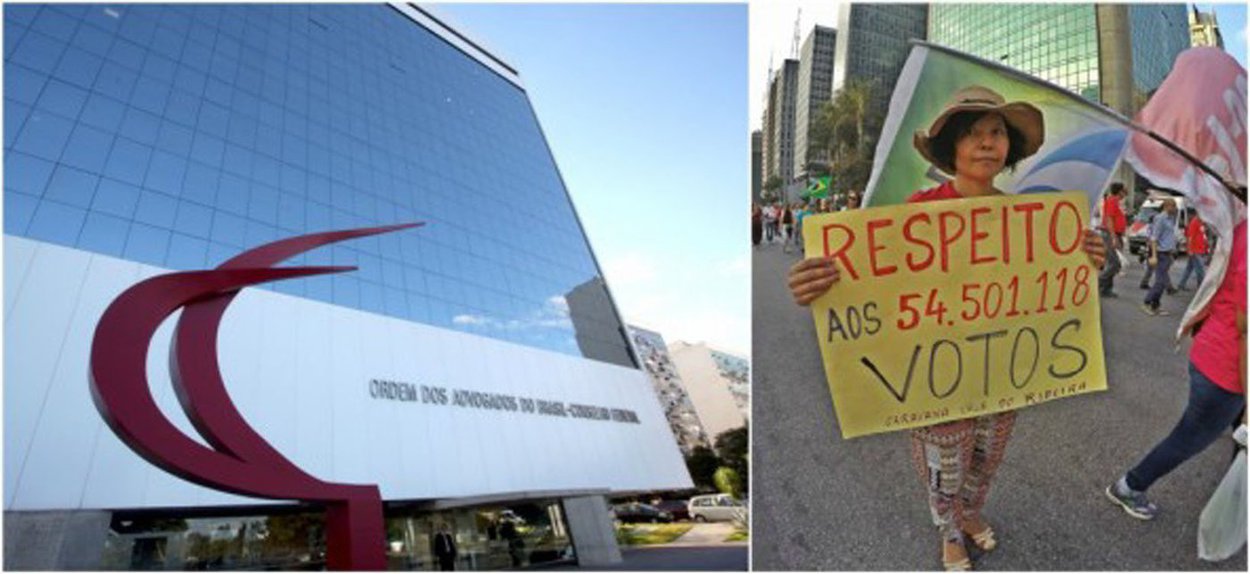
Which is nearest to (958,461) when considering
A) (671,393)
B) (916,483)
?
(916,483)

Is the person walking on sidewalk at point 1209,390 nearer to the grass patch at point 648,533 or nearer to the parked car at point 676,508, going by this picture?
the grass patch at point 648,533

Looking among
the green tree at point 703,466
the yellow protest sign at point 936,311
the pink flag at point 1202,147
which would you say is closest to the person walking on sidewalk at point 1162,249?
the pink flag at point 1202,147

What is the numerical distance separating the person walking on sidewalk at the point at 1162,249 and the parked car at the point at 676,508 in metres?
14.1

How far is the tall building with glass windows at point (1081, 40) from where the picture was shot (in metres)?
4.62

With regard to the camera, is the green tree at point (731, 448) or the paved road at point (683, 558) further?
the green tree at point (731, 448)

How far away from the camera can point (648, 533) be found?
16031 millimetres

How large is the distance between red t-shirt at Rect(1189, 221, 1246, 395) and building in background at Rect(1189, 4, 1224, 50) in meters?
1.03

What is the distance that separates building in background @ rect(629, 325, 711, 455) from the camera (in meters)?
17.0

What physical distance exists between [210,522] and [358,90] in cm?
750

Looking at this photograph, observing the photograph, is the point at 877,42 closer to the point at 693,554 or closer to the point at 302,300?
A: the point at 302,300

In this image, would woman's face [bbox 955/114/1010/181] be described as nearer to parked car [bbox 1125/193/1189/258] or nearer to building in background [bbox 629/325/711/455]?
parked car [bbox 1125/193/1189/258]

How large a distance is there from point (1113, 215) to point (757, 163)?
190cm

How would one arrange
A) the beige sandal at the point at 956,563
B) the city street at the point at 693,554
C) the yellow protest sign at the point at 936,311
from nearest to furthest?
the beige sandal at the point at 956,563
the yellow protest sign at the point at 936,311
the city street at the point at 693,554

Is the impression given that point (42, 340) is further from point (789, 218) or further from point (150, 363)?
point (789, 218)
